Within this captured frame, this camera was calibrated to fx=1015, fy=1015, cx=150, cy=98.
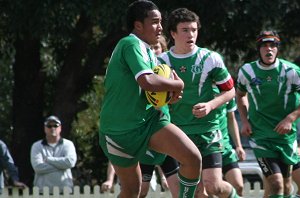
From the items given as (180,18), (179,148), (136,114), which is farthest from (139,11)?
(180,18)

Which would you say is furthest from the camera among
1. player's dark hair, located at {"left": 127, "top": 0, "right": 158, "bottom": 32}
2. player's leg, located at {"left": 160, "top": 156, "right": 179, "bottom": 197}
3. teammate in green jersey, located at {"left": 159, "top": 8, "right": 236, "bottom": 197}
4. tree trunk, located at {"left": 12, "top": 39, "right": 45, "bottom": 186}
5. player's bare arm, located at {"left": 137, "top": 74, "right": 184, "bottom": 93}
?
tree trunk, located at {"left": 12, "top": 39, "right": 45, "bottom": 186}

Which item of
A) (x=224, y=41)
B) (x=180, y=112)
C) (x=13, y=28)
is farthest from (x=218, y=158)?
(x=224, y=41)

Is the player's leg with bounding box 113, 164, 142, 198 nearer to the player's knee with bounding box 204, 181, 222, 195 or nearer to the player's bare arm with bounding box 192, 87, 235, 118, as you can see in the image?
the player's bare arm with bounding box 192, 87, 235, 118

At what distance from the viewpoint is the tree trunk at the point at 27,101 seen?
19.7 m

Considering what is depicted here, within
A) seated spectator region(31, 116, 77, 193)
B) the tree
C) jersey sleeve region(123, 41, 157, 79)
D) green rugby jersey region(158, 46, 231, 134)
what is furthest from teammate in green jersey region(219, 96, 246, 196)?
the tree

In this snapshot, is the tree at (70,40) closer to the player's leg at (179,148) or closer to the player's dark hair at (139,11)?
the player's dark hair at (139,11)

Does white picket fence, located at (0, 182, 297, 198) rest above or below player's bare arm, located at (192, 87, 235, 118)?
below

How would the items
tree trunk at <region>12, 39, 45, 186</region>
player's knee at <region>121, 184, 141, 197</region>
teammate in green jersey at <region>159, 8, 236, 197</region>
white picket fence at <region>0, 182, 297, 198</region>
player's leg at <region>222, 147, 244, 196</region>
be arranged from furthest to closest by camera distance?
1. tree trunk at <region>12, 39, 45, 186</region>
2. white picket fence at <region>0, 182, 297, 198</region>
3. player's leg at <region>222, 147, 244, 196</region>
4. teammate in green jersey at <region>159, 8, 236, 197</region>
5. player's knee at <region>121, 184, 141, 197</region>

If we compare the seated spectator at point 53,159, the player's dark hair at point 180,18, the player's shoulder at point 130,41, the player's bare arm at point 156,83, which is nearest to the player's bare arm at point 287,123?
the player's dark hair at point 180,18

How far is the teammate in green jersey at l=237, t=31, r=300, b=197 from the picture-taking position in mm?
11453

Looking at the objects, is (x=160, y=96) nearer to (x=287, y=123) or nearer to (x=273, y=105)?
(x=287, y=123)

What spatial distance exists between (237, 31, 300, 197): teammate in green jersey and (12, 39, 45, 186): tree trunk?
28.6 feet

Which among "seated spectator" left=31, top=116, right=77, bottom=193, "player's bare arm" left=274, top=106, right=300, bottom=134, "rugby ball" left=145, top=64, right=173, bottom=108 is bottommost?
"seated spectator" left=31, top=116, right=77, bottom=193

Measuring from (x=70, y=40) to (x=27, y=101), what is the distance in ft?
7.20
